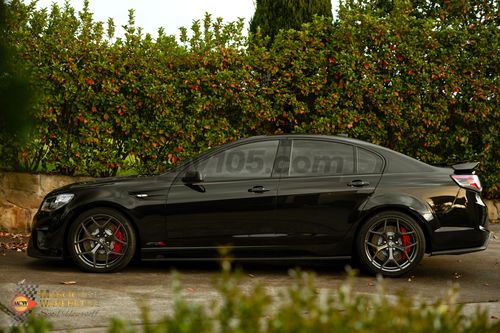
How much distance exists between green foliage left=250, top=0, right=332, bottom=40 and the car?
581 cm

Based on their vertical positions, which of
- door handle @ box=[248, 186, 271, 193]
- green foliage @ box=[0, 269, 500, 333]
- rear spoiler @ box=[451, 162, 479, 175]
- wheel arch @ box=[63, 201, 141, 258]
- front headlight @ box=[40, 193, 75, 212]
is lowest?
green foliage @ box=[0, 269, 500, 333]

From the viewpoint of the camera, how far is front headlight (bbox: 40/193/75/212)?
9.12 m

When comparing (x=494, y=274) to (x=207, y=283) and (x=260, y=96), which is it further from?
(x=260, y=96)

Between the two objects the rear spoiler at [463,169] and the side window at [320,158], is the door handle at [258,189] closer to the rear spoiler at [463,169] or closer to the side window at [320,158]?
the side window at [320,158]

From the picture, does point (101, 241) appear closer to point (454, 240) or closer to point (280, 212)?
point (280, 212)

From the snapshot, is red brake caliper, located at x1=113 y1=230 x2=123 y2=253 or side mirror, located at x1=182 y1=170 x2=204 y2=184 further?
red brake caliper, located at x1=113 y1=230 x2=123 y2=253

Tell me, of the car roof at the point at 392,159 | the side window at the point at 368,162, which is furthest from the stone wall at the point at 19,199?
the side window at the point at 368,162

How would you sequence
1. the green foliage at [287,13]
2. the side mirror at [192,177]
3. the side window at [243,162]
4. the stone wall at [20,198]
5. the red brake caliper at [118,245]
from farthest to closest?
the green foliage at [287,13] → the stone wall at [20,198] → the side window at [243,162] → the red brake caliper at [118,245] → the side mirror at [192,177]

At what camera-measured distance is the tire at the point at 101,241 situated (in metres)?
8.99

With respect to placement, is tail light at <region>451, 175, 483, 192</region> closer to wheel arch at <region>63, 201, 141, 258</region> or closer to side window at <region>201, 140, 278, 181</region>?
side window at <region>201, 140, 278, 181</region>

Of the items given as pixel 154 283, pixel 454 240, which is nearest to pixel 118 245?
pixel 154 283

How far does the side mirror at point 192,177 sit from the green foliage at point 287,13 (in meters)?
6.10

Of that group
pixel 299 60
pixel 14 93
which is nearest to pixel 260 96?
pixel 299 60

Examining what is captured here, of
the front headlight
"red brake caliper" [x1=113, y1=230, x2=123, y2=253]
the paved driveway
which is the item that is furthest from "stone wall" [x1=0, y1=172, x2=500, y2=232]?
"red brake caliper" [x1=113, y1=230, x2=123, y2=253]
